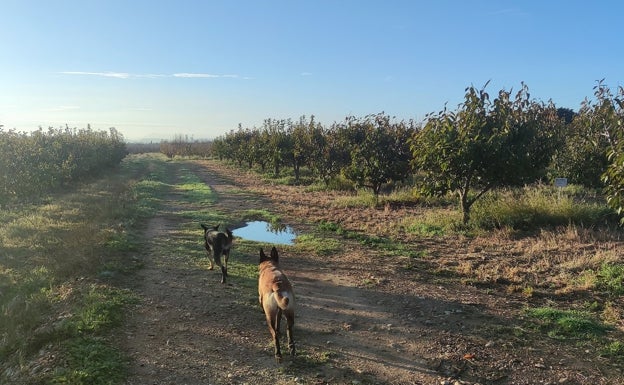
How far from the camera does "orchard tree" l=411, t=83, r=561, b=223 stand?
11.5 metres

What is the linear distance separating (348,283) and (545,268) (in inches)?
160

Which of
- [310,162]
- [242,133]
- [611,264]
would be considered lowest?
[611,264]

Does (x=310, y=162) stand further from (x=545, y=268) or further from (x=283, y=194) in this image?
(x=545, y=268)

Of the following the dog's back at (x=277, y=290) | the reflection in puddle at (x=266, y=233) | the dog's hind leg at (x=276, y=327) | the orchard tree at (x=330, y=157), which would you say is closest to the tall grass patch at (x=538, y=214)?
the reflection in puddle at (x=266, y=233)

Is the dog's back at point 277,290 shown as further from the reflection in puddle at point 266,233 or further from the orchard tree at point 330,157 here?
the orchard tree at point 330,157

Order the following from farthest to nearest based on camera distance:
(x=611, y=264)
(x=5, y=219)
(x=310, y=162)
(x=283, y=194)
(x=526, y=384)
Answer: (x=310, y=162), (x=283, y=194), (x=5, y=219), (x=611, y=264), (x=526, y=384)

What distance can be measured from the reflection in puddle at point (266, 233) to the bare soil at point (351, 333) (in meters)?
2.57

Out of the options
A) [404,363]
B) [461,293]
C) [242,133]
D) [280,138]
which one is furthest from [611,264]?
[242,133]

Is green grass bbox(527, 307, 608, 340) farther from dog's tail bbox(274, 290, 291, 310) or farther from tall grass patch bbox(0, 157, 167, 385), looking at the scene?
tall grass patch bbox(0, 157, 167, 385)

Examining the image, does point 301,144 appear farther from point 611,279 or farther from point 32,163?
point 611,279

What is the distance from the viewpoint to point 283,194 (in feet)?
72.2

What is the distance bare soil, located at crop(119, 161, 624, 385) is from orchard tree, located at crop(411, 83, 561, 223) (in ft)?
11.7

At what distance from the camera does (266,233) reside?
13.0 m

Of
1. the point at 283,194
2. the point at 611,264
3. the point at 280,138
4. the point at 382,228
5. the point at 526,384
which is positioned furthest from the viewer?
the point at 280,138
